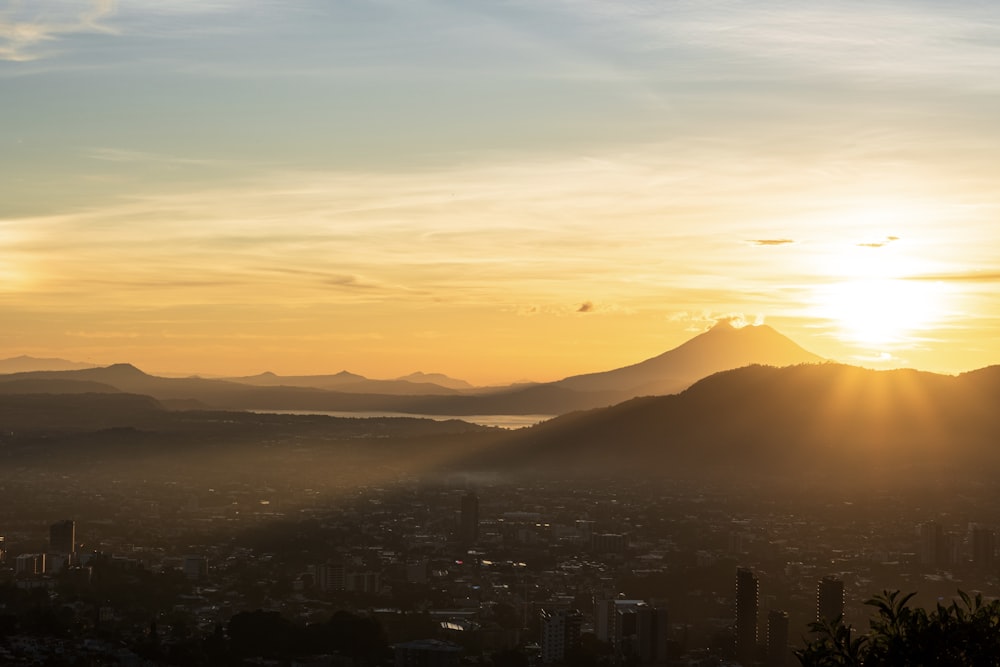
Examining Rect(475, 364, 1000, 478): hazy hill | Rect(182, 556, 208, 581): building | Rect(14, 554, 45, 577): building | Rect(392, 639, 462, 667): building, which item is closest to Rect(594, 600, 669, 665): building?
Rect(392, 639, 462, 667): building

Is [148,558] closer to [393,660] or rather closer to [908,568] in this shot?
[393,660]

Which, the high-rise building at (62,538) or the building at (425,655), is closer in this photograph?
the building at (425,655)

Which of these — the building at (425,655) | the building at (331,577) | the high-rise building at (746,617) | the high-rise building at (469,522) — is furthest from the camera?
the high-rise building at (469,522)

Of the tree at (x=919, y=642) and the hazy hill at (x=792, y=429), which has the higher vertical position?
the hazy hill at (x=792, y=429)

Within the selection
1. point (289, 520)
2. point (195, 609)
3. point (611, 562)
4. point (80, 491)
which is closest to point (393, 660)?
point (195, 609)

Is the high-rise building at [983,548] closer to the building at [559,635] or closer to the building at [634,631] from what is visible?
the building at [634,631]

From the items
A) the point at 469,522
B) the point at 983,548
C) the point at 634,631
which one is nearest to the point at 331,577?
the point at 634,631

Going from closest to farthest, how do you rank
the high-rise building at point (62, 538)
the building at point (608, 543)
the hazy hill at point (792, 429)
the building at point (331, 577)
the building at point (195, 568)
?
the building at point (331, 577)
the building at point (195, 568)
the high-rise building at point (62, 538)
the building at point (608, 543)
the hazy hill at point (792, 429)

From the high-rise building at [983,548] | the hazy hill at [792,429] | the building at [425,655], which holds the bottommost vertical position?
the building at [425,655]

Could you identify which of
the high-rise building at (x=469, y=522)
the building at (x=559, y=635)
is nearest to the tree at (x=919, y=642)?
the building at (x=559, y=635)
